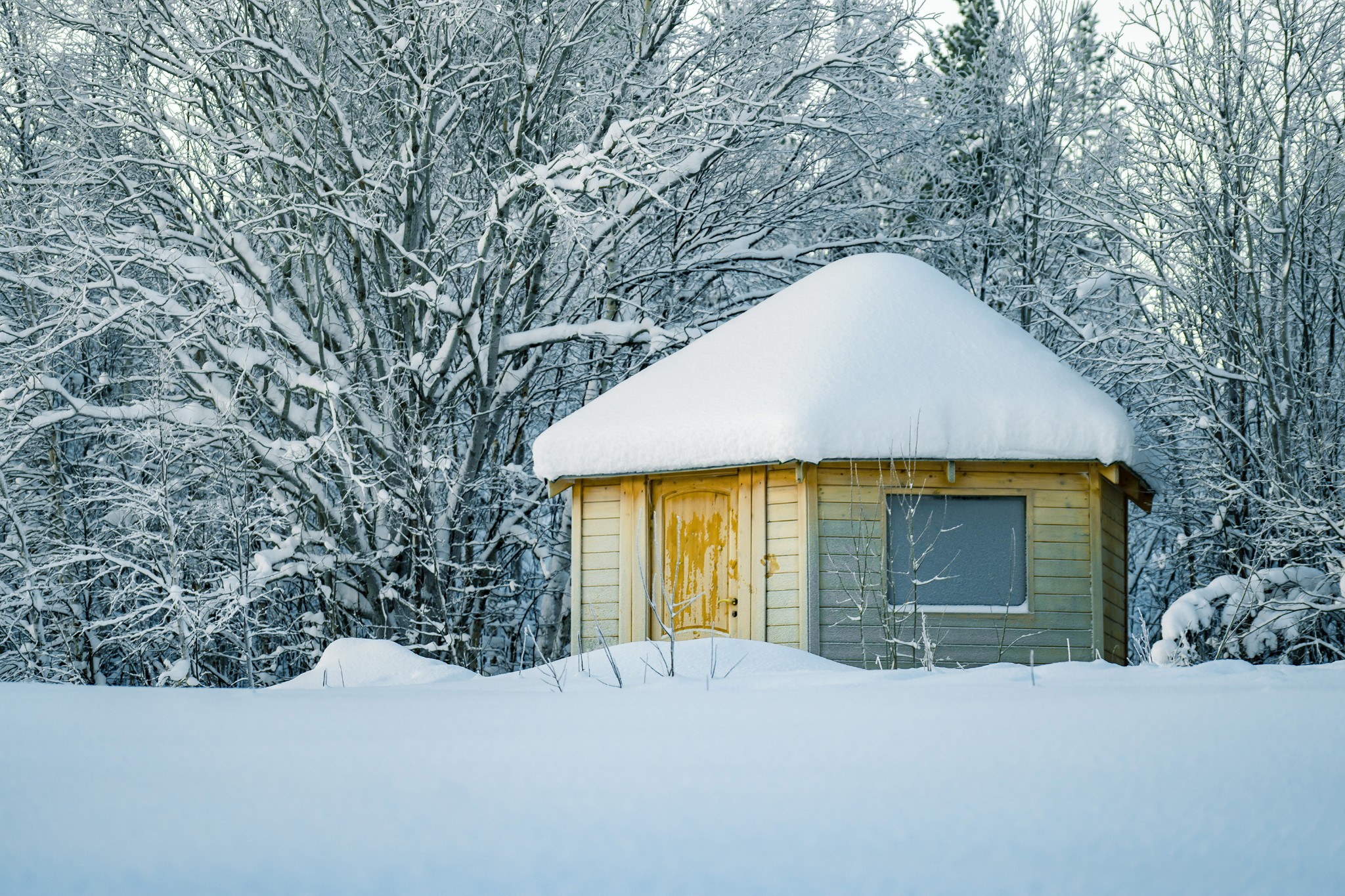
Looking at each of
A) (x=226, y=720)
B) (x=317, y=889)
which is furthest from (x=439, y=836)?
(x=226, y=720)

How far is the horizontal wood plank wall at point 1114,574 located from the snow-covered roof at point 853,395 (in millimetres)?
778

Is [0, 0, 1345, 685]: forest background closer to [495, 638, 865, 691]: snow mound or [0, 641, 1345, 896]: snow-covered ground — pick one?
[495, 638, 865, 691]: snow mound

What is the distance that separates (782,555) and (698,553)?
2.66 ft

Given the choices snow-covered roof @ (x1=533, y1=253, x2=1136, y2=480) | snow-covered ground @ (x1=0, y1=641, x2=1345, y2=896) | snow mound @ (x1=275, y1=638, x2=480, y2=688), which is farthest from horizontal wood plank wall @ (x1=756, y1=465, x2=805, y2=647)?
snow-covered ground @ (x1=0, y1=641, x2=1345, y2=896)

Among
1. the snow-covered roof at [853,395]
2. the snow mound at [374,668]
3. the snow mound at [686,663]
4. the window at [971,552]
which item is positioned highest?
the snow-covered roof at [853,395]

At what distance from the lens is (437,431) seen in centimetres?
1220

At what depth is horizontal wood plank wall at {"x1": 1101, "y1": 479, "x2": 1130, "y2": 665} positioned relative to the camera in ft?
33.7

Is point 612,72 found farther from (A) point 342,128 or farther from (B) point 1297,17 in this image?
(B) point 1297,17

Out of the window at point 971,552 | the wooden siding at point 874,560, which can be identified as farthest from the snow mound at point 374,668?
the window at point 971,552

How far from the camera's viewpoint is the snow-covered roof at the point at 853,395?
942 centimetres

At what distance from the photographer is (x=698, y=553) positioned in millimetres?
10266

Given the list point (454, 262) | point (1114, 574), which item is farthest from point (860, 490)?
point (454, 262)

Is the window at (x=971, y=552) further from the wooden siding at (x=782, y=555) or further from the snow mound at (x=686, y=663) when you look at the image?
the snow mound at (x=686, y=663)

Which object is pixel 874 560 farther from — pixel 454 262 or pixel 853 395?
pixel 454 262
